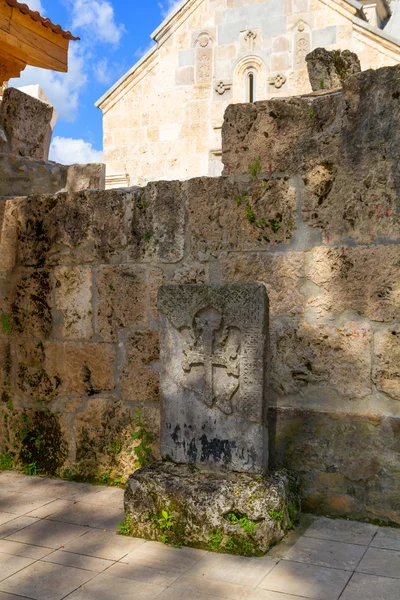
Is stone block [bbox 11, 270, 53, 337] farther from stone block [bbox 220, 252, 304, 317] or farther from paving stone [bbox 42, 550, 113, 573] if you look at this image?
paving stone [bbox 42, 550, 113, 573]

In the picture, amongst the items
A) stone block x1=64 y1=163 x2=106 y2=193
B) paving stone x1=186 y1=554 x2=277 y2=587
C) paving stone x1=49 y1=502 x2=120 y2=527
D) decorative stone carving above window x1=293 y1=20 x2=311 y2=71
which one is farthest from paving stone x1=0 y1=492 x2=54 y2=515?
decorative stone carving above window x1=293 y1=20 x2=311 y2=71

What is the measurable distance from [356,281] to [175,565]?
5.12 ft

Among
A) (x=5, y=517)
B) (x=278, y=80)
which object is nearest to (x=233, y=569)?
(x=5, y=517)

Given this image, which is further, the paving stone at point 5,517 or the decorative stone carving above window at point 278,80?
the decorative stone carving above window at point 278,80

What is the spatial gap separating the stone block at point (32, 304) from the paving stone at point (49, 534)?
1305 mm

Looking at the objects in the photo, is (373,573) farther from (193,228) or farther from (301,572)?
(193,228)

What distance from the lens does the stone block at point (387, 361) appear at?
3.06m

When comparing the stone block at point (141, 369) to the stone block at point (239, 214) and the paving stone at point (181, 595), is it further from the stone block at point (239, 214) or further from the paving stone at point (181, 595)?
the paving stone at point (181, 595)

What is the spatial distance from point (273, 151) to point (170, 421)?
4.97ft

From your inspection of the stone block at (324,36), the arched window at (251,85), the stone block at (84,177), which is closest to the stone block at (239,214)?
the stone block at (84,177)

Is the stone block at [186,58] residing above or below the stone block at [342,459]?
above

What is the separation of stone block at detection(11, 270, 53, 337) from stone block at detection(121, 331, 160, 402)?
0.62 m

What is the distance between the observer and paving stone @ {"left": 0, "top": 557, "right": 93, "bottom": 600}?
2457mm

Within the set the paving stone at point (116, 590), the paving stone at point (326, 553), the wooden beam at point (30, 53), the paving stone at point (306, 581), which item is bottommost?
the paving stone at point (116, 590)
